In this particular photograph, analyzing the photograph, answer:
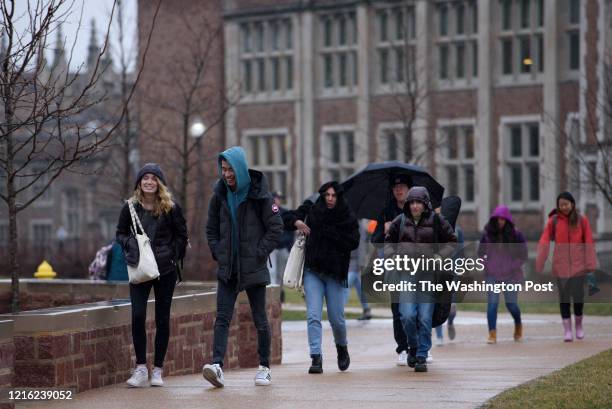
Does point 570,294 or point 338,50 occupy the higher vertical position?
point 338,50

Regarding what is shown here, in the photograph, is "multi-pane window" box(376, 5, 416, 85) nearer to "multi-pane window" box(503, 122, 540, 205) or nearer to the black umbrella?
"multi-pane window" box(503, 122, 540, 205)

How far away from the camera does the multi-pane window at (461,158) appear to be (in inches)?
1433

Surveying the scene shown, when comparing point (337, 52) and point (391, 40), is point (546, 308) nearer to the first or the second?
point (391, 40)

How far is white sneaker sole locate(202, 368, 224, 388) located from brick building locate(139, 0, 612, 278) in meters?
20.6

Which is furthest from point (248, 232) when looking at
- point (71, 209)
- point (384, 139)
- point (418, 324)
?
point (71, 209)

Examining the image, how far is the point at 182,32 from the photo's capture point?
40688mm

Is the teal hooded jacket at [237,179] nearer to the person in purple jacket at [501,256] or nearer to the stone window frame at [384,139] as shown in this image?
the person in purple jacket at [501,256]

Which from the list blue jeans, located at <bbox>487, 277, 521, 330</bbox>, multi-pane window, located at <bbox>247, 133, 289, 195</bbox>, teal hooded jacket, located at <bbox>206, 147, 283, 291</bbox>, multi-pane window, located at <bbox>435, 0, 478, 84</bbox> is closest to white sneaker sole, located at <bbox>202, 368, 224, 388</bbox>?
teal hooded jacket, located at <bbox>206, 147, 283, 291</bbox>

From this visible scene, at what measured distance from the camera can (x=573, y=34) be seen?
115 ft

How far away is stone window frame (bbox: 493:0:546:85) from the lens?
35.3 meters

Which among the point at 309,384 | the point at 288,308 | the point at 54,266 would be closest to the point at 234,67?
the point at 54,266

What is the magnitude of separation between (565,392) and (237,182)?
307cm

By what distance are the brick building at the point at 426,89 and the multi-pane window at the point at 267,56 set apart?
4 centimetres

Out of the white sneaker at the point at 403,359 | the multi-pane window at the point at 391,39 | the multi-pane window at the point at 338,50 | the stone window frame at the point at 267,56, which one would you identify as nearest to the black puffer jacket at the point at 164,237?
the white sneaker at the point at 403,359
